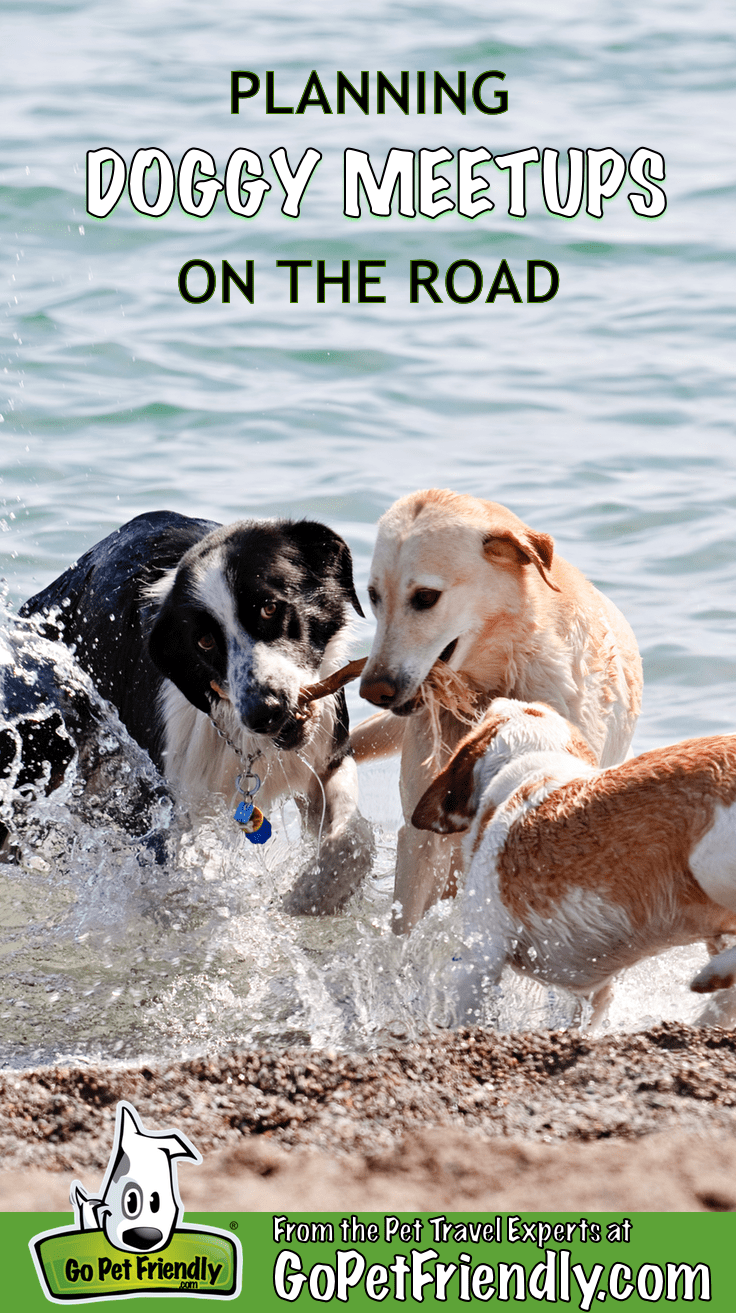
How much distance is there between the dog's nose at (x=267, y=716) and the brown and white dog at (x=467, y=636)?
0.89 ft

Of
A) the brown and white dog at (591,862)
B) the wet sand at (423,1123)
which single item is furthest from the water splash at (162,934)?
the wet sand at (423,1123)

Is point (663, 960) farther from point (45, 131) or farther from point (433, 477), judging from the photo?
point (45, 131)

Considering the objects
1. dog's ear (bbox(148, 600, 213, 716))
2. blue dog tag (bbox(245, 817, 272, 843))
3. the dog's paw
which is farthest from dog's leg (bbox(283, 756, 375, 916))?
dog's ear (bbox(148, 600, 213, 716))

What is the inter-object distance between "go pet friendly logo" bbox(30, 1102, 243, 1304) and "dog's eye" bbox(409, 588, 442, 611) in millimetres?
1737

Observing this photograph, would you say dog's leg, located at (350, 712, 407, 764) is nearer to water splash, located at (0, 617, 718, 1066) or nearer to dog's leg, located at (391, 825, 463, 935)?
water splash, located at (0, 617, 718, 1066)

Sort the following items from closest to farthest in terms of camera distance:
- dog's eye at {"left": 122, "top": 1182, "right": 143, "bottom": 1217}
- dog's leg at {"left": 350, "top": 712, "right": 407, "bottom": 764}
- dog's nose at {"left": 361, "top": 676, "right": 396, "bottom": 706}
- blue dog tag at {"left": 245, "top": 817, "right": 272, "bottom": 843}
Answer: dog's eye at {"left": 122, "top": 1182, "right": 143, "bottom": 1217}
dog's nose at {"left": 361, "top": 676, "right": 396, "bottom": 706}
blue dog tag at {"left": 245, "top": 817, "right": 272, "bottom": 843}
dog's leg at {"left": 350, "top": 712, "right": 407, "bottom": 764}

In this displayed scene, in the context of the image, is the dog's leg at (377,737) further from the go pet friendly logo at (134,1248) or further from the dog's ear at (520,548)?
the go pet friendly logo at (134,1248)

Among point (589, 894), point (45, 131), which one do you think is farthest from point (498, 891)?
point (45, 131)

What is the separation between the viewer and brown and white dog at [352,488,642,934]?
369 centimetres

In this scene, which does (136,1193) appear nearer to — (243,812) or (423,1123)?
(423,1123)

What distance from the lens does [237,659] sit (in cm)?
389

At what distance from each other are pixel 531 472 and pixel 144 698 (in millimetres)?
4150

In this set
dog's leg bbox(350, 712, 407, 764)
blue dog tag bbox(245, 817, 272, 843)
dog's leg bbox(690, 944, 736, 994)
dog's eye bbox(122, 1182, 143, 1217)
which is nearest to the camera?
dog's eye bbox(122, 1182, 143, 1217)

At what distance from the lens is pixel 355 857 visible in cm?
421
